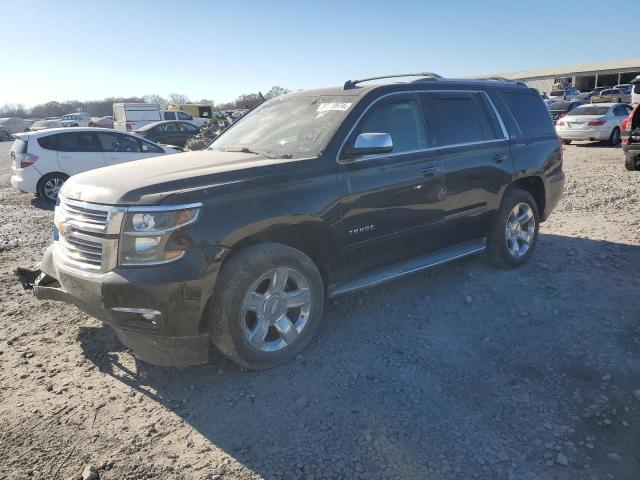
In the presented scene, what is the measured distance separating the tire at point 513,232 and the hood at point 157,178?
108 inches

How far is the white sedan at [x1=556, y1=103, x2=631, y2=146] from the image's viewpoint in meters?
17.4

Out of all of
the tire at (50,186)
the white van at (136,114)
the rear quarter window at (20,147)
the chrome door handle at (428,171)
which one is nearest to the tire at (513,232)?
the chrome door handle at (428,171)

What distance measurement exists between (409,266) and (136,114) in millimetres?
28167

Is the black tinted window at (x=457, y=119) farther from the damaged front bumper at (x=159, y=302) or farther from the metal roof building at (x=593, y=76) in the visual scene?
the metal roof building at (x=593, y=76)

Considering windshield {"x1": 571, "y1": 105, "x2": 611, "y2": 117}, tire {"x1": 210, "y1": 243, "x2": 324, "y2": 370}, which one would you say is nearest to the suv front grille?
tire {"x1": 210, "y1": 243, "x2": 324, "y2": 370}

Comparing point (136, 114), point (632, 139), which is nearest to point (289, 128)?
point (632, 139)

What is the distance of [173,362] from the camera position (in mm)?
3170

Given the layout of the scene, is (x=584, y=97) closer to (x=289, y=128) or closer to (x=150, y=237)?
(x=289, y=128)

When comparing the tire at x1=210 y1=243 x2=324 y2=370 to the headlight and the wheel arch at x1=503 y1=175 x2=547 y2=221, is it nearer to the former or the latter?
the headlight

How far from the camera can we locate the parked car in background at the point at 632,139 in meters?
11.0

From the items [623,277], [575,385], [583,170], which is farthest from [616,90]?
[575,385]

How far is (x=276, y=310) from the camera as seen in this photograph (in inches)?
138

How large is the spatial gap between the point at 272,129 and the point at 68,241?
1931mm

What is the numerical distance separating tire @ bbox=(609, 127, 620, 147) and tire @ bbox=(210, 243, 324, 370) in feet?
59.2
